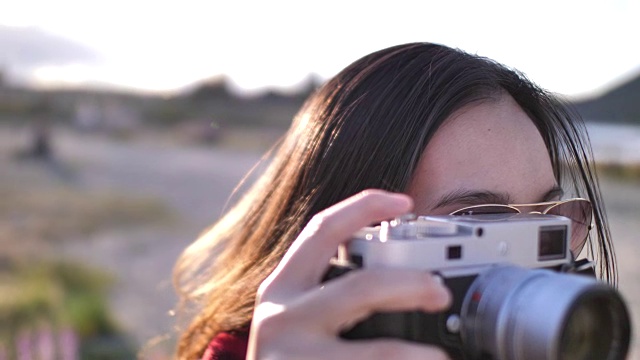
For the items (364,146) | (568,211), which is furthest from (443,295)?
(568,211)

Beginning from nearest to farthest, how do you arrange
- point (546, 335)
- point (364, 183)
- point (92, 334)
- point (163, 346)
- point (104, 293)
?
1. point (546, 335)
2. point (364, 183)
3. point (163, 346)
4. point (92, 334)
5. point (104, 293)

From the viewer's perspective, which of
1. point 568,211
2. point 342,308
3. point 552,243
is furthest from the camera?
point 568,211

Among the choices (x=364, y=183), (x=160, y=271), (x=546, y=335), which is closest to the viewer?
→ (x=546, y=335)

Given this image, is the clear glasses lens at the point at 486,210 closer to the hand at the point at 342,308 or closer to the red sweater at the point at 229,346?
the hand at the point at 342,308

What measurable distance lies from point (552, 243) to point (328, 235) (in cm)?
35

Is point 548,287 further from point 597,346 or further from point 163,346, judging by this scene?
point 163,346

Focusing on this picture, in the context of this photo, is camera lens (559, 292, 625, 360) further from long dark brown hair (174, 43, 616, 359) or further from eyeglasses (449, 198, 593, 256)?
long dark brown hair (174, 43, 616, 359)

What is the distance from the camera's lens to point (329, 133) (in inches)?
49.6

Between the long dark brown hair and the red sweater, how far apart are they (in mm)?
18

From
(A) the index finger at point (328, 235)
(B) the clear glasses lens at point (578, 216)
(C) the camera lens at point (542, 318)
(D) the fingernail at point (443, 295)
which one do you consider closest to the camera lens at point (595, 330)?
(C) the camera lens at point (542, 318)

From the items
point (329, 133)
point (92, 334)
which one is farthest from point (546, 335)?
point (92, 334)

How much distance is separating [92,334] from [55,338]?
556mm

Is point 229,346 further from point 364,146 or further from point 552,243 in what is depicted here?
point 552,243

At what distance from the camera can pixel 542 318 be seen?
801mm
